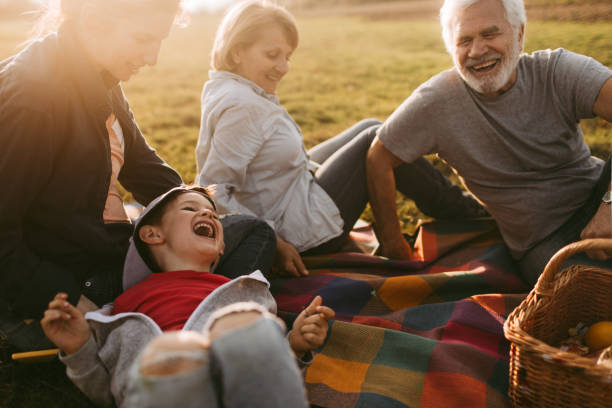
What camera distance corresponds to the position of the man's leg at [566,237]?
2.82 m

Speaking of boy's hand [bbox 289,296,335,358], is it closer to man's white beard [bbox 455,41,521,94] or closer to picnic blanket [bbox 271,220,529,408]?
picnic blanket [bbox 271,220,529,408]

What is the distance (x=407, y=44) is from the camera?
41.1ft

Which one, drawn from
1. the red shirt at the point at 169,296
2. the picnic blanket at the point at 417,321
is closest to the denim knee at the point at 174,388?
the red shirt at the point at 169,296

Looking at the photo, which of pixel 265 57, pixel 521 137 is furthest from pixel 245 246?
pixel 521 137

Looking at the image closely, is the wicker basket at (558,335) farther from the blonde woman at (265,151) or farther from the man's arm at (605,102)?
the blonde woman at (265,151)

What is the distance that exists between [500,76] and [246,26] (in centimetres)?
145

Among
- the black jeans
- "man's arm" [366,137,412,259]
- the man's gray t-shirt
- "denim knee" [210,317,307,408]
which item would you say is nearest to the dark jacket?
"denim knee" [210,317,307,408]

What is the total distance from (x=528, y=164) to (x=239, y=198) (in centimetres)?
167

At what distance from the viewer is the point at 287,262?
2.91 metres

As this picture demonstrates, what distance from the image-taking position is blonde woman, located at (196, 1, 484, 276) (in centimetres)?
293

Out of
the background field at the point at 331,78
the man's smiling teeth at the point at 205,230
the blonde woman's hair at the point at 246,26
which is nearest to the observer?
the man's smiling teeth at the point at 205,230

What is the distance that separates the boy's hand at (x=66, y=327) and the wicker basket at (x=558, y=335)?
1530mm

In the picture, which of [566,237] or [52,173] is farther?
[566,237]

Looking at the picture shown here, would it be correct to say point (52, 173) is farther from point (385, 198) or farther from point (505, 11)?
point (505, 11)
